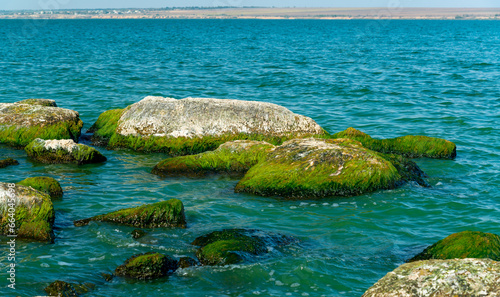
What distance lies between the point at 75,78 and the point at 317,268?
24.7 metres

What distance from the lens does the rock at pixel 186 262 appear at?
26.7 feet

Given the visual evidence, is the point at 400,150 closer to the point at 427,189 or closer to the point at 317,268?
the point at 427,189

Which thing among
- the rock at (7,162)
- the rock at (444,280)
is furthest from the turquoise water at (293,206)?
the rock at (444,280)

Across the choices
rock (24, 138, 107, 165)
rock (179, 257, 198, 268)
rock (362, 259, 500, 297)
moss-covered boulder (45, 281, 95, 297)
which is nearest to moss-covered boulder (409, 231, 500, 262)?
rock (362, 259, 500, 297)

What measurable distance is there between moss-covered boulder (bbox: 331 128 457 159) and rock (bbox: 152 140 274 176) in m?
3.29

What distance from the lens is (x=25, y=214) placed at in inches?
362

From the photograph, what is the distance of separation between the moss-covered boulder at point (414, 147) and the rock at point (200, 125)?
1.54m

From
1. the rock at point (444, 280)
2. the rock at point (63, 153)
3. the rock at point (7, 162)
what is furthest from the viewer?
the rock at point (63, 153)

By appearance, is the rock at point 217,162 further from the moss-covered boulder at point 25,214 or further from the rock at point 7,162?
the moss-covered boulder at point 25,214

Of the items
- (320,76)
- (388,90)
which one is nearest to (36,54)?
(320,76)

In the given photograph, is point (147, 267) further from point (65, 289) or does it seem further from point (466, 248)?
point (466, 248)

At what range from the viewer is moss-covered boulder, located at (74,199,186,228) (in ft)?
31.8

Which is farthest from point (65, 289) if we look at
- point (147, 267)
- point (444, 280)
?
point (444, 280)

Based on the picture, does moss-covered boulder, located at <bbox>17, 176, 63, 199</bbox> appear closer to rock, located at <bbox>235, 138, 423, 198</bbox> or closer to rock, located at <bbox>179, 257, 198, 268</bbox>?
rock, located at <bbox>235, 138, 423, 198</bbox>
